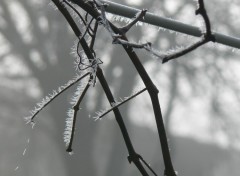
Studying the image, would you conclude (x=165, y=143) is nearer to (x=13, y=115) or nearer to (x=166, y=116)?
(x=13, y=115)

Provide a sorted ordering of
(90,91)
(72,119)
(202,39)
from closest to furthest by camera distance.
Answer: (202,39) → (72,119) → (90,91)

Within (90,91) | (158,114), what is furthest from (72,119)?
(90,91)

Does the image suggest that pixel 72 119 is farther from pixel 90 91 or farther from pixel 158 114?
pixel 90 91

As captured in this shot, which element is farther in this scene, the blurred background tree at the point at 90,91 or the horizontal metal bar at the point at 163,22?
the blurred background tree at the point at 90,91

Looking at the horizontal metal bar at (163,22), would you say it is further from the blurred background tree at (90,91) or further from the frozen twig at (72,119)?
the blurred background tree at (90,91)

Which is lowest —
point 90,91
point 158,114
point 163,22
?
point 158,114

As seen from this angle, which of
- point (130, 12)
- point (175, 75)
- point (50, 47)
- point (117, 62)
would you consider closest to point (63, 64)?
point (50, 47)

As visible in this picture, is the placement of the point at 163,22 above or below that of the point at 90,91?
below

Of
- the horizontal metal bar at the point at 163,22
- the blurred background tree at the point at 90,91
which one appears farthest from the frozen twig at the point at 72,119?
the blurred background tree at the point at 90,91
